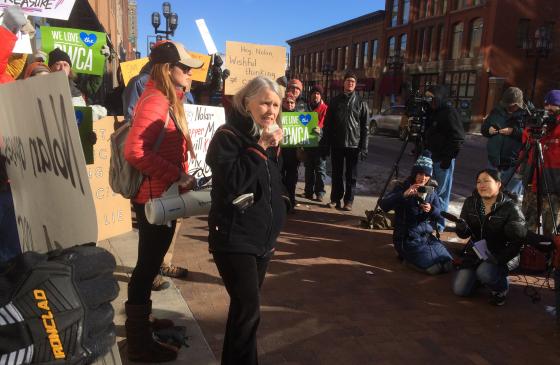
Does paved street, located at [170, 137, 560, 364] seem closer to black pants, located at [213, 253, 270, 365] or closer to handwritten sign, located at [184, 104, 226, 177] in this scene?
black pants, located at [213, 253, 270, 365]

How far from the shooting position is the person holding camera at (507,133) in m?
5.56

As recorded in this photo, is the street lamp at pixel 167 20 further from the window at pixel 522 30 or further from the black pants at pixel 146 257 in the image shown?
the window at pixel 522 30

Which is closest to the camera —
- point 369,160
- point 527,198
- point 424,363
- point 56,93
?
point 56,93

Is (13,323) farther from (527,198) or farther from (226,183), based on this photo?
(527,198)

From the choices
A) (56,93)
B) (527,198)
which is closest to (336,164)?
(527,198)

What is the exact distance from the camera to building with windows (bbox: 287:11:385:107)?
4315 centimetres

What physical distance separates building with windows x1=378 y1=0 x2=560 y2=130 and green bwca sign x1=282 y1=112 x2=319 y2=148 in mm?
22834

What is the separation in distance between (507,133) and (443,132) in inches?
30.6

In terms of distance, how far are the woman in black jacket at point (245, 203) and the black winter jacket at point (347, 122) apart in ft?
14.6

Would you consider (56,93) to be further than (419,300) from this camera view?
No

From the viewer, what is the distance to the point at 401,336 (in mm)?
3143

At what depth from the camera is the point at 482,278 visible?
150 inches

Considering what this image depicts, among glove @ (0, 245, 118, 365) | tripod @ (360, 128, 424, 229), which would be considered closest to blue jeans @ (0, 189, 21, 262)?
glove @ (0, 245, 118, 365)

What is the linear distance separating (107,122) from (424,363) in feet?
11.0
